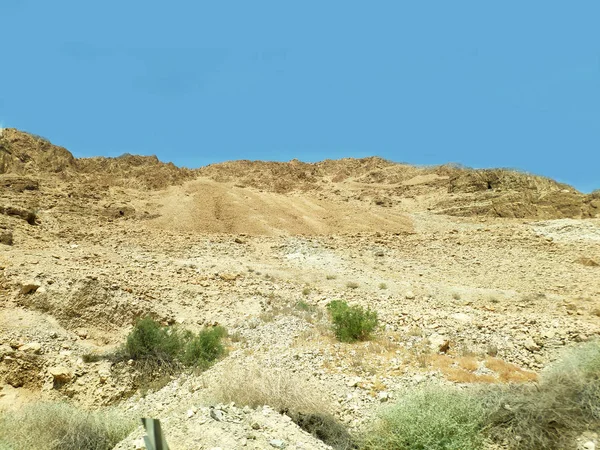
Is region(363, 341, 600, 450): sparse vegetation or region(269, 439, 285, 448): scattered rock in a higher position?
region(269, 439, 285, 448): scattered rock

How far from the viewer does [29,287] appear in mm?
8805

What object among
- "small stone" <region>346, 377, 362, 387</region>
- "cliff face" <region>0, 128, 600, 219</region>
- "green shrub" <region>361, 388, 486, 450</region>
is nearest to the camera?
"green shrub" <region>361, 388, 486, 450</region>

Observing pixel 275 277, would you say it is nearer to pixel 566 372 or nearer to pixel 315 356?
pixel 315 356

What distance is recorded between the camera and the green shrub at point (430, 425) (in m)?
4.89

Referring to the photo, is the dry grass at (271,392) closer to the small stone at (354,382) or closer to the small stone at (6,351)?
the small stone at (354,382)

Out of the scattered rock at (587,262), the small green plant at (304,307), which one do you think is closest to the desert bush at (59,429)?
the small green plant at (304,307)

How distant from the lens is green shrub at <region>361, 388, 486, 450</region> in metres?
4.89

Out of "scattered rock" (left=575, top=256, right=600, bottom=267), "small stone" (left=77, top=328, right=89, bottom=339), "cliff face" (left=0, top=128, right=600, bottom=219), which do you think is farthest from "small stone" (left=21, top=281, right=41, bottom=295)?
"cliff face" (left=0, top=128, right=600, bottom=219)

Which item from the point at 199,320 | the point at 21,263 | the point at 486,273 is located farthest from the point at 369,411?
the point at 486,273

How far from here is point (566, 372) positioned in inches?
229

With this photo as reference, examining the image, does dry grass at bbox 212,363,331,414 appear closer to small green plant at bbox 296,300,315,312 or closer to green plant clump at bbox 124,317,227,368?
green plant clump at bbox 124,317,227,368

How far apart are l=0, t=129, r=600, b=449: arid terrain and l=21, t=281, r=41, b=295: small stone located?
0.02m

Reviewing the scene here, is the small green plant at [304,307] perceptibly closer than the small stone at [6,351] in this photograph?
No

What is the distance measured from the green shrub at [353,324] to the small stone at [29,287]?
17.1 ft
